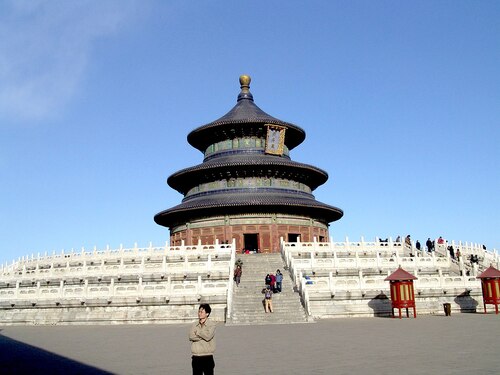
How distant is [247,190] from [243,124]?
668 cm

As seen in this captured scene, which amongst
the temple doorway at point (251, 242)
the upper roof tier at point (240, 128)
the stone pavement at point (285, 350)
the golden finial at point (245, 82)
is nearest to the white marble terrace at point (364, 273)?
the stone pavement at point (285, 350)

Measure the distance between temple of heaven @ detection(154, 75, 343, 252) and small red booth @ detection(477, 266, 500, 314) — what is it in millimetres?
18279

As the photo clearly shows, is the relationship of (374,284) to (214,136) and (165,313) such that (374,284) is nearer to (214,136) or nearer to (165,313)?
(165,313)

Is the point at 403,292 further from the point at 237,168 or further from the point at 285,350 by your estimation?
the point at 237,168

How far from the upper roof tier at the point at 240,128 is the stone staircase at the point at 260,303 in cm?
2059

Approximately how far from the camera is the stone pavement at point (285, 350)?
350 inches

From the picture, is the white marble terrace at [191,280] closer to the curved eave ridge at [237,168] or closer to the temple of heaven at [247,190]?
the temple of heaven at [247,190]

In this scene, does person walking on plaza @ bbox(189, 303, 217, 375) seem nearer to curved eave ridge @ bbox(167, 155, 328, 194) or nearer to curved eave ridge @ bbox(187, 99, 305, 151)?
curved eave ridge @ bbox(167, 155, 328, 194)

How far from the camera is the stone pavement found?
29.1ft

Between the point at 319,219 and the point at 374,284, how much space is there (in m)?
20.4

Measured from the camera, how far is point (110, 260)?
29.3 meters

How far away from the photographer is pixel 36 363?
1058 centimetres

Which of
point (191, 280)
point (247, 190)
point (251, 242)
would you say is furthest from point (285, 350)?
point (247, 190)

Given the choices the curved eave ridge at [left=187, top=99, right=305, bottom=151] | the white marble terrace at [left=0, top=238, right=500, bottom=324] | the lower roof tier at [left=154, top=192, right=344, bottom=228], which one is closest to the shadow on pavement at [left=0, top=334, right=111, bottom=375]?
the white marble terrace at [left=0, top=238, right=500, bottom=324]
